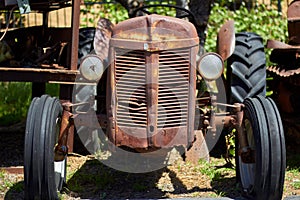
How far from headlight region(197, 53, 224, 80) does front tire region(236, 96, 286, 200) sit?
378 millimetres

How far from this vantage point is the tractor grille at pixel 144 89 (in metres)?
5.39

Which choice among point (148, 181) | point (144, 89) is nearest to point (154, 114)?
point (144, 89)

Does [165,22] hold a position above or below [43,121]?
above

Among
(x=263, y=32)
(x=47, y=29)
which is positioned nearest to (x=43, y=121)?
(x=47, y=29)

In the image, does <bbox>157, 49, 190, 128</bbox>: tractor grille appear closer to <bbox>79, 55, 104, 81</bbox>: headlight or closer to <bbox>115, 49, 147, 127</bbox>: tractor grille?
<bbox>115, 49, 147, 127</bbox>: tractor grille

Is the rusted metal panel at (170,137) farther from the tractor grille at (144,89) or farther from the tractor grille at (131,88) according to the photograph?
the tractor grille at (131,88)

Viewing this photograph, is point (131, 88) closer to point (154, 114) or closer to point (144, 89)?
point (144, 89)

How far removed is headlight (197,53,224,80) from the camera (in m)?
5.52

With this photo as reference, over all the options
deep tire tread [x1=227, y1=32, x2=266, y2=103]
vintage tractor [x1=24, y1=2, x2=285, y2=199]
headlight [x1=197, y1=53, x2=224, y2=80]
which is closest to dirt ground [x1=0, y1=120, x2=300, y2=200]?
vintage tractor [x1=24, y1=2, x2=285, y2=199]

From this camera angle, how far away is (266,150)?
16.6 ft

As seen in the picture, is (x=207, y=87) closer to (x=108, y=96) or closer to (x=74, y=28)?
(x=108, y=96)

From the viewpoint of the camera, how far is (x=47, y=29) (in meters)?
8.06

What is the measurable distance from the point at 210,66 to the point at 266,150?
0.90m

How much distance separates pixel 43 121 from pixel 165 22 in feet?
4.36
